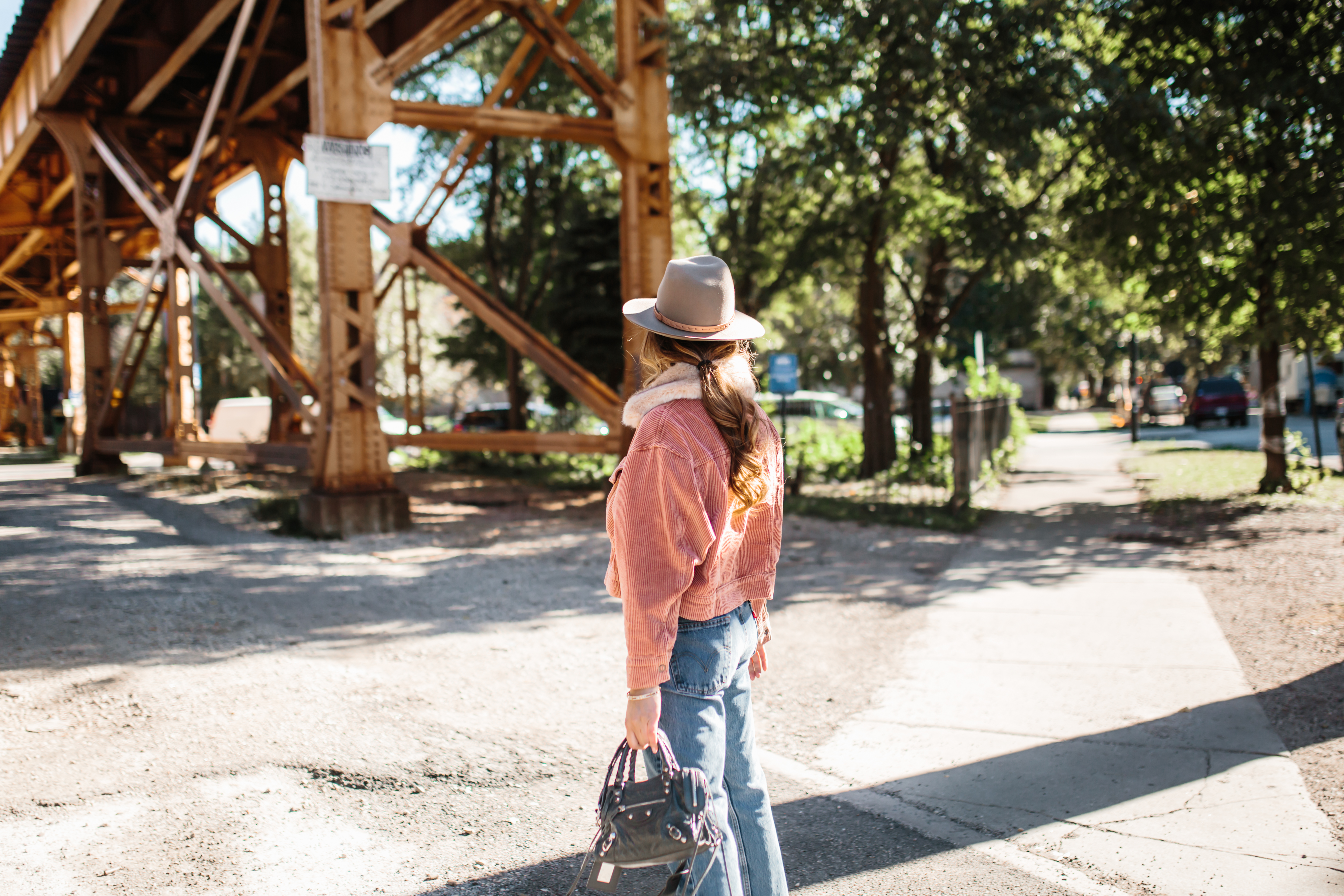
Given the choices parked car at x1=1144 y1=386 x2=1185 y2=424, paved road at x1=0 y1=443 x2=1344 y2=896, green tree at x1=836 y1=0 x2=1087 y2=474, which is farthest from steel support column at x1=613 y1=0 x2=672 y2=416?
parked car at x1=1144 y1=386 x2=1185 y2=424

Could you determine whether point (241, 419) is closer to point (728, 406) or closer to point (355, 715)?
point (355, 715)


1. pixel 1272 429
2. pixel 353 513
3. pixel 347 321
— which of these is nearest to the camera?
pixel 353 513

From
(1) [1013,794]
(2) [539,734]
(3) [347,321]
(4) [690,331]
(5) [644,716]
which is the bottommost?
(1) [1013,794]

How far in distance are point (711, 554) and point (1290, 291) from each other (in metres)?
12.5

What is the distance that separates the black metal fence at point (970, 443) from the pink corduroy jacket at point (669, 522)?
9.77 metres

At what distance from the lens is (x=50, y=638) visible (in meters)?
5.79

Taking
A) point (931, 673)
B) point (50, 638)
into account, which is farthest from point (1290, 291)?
point (50, 638)

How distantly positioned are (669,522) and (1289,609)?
6.58 meters

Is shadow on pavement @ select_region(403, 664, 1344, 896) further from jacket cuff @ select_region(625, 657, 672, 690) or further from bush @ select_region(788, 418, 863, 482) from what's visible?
bush @ select_region(788, 418, 863, 482)

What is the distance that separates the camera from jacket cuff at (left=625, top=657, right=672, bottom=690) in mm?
2324

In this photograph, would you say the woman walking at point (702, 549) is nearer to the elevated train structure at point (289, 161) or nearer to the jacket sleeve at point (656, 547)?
the jacket sleeve at point (656, 547)

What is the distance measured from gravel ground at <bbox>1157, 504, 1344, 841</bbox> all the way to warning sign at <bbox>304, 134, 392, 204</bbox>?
846 centimetres

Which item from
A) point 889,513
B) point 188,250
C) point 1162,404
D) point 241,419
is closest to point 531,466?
point 188,250

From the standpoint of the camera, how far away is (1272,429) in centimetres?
1333
